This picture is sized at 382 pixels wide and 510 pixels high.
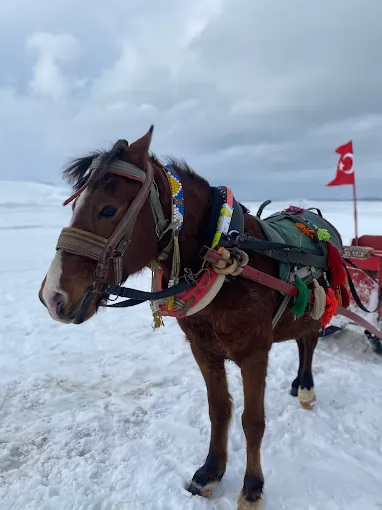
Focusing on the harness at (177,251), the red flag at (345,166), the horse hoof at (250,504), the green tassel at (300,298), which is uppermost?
the red flag at (345,166)

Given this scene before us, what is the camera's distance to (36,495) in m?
2.59

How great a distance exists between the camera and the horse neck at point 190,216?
7.03ft

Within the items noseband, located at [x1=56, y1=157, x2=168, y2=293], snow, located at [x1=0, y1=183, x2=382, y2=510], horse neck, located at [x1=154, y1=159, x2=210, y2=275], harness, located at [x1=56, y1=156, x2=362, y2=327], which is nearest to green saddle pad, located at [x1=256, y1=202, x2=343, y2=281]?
harness, located at [x1=56, y1=156, x2=362, y2=327]

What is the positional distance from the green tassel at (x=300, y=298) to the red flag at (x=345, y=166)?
4.11 m

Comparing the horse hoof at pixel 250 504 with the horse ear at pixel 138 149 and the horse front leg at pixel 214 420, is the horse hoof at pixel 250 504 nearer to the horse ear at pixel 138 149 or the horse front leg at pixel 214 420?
the horse front leg at pixel 214 420

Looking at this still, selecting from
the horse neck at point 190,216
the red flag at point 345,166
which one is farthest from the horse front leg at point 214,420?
the red flag at point 345,166

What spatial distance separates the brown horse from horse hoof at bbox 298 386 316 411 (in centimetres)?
87

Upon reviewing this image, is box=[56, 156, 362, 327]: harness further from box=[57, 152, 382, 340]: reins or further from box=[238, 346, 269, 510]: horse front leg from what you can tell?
box=[238, 346, 269, 510]: horse front leg

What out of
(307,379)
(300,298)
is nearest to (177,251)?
(300,298)

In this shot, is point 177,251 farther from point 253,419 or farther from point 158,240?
point 253,419

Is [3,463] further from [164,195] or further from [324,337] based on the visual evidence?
[324,337]

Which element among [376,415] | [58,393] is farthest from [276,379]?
[58,393]

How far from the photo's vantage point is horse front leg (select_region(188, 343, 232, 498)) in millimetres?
2699

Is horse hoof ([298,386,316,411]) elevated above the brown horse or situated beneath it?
situated beneath
